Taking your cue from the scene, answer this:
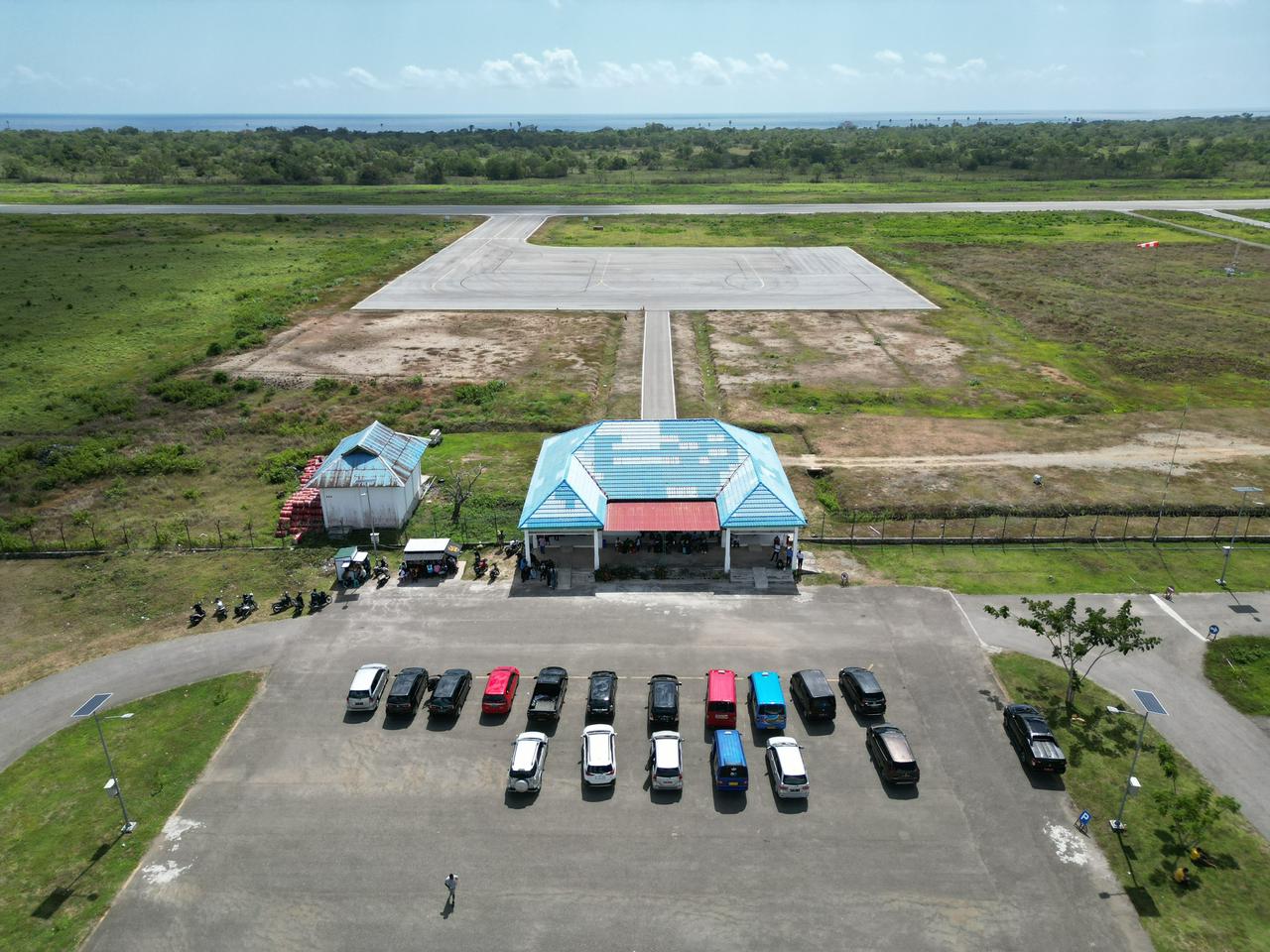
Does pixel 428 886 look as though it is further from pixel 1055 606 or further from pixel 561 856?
pixel 1055 606

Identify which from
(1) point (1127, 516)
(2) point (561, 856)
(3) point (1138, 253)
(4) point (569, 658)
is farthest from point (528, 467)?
(3) point (1138, 253)

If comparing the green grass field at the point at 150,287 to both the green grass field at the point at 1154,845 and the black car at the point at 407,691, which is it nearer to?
the black car at the point at 407,691

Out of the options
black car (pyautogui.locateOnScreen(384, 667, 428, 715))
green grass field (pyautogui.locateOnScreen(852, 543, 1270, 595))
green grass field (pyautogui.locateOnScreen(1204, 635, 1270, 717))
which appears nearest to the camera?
black car (pyautogui.locateOnScreen(384, 667, 428, 715))

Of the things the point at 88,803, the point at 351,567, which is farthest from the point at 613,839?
the point at 351,567

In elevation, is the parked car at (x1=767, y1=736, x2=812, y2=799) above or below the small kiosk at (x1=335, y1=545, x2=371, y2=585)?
below

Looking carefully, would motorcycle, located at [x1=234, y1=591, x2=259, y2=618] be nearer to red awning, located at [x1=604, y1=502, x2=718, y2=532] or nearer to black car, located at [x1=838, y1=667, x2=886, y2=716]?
red awning, located at [x1=604, y1=502, x2=718, y2=532]

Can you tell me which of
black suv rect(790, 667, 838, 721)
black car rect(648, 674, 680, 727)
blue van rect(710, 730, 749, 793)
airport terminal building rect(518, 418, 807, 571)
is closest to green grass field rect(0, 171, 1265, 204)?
airport terminal building rect(518, 418, 807, 571)

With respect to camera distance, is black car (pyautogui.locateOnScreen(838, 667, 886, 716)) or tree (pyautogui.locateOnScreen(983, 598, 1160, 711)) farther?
tree (pyautogui.locateOnScreen(983, 598, 1160, 711))
